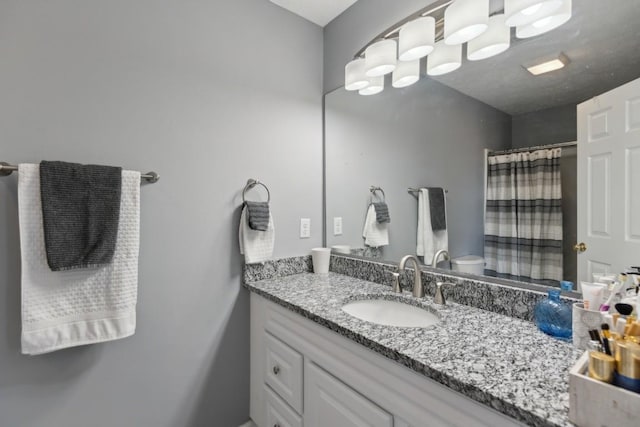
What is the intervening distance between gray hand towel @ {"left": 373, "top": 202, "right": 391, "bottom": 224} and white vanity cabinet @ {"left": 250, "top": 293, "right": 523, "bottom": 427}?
0.73 m

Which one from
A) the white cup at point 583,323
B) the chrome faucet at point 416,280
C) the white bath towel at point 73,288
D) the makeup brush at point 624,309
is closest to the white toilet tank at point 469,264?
the chrome faucet at point 416,280

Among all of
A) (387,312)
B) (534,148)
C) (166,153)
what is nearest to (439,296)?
(387,312)

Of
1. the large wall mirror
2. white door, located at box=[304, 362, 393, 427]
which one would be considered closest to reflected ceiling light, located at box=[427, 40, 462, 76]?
the large wall mirror

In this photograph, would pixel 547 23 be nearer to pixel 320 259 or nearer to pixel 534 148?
pixel 534 148

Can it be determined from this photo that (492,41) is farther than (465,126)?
No

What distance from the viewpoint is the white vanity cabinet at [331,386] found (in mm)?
755

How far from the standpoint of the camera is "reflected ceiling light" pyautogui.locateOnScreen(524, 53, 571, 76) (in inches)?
40.2

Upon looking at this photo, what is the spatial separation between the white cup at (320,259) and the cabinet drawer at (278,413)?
0.66 meters

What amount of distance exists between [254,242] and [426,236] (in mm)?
862

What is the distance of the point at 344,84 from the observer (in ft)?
5.86

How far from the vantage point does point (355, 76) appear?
1.63 meters

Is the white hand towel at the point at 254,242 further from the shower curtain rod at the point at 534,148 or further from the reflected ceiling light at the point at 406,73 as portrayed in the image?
the shower curtain rod at the point at 534,148

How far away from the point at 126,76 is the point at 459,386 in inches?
62.3

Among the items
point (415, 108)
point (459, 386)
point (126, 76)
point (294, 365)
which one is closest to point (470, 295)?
point (459, 386)
